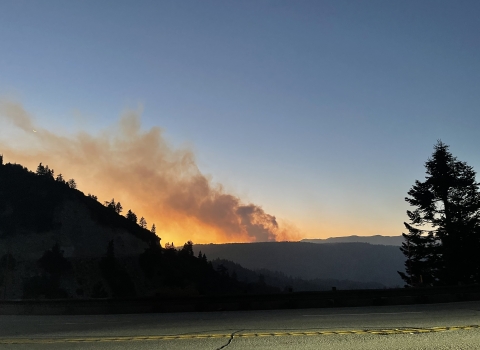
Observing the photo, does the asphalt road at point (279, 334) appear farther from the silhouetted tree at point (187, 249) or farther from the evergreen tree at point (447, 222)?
the silhouetted tree at point (187, 249)

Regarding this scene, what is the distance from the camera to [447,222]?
39188 mm

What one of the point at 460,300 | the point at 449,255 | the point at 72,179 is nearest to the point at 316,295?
the point at 460,300

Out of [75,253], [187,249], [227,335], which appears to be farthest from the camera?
[187,249]

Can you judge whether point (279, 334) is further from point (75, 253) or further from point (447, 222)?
point (75, 253)

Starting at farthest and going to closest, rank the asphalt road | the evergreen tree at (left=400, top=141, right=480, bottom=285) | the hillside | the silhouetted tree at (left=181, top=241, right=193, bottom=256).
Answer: the silhouetted tree at (left=181, top=241, right=193, bottom=256), the hillside, the evergreen tree at (left=400, top=141, right=480, bottom=285), the asphalt road

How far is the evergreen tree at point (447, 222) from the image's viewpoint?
38156 mm

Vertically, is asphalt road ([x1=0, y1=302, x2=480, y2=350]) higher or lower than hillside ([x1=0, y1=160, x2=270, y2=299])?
lower

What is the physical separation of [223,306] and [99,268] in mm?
113864

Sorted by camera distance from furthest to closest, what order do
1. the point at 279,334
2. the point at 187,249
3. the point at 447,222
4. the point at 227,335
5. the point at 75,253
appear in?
1. the point at 187,249
2. the point at 75,253
3. the point at 447,222
4. the point at 227,335
5. the point at 279,334

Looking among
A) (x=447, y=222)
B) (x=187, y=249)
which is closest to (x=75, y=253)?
(x=187, y=249)

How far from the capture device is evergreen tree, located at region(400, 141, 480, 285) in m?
38.2

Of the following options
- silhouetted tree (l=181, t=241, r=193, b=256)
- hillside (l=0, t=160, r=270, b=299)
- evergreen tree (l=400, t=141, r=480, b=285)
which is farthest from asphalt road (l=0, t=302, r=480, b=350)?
silhouetted tree (l=181, t=241, r=193, b=256)

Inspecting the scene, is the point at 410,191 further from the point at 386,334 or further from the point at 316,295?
the point at 386,334

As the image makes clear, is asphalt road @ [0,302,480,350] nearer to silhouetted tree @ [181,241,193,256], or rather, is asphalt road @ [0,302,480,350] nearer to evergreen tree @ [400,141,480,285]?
evergreen tree @ [400,141,480,285]
